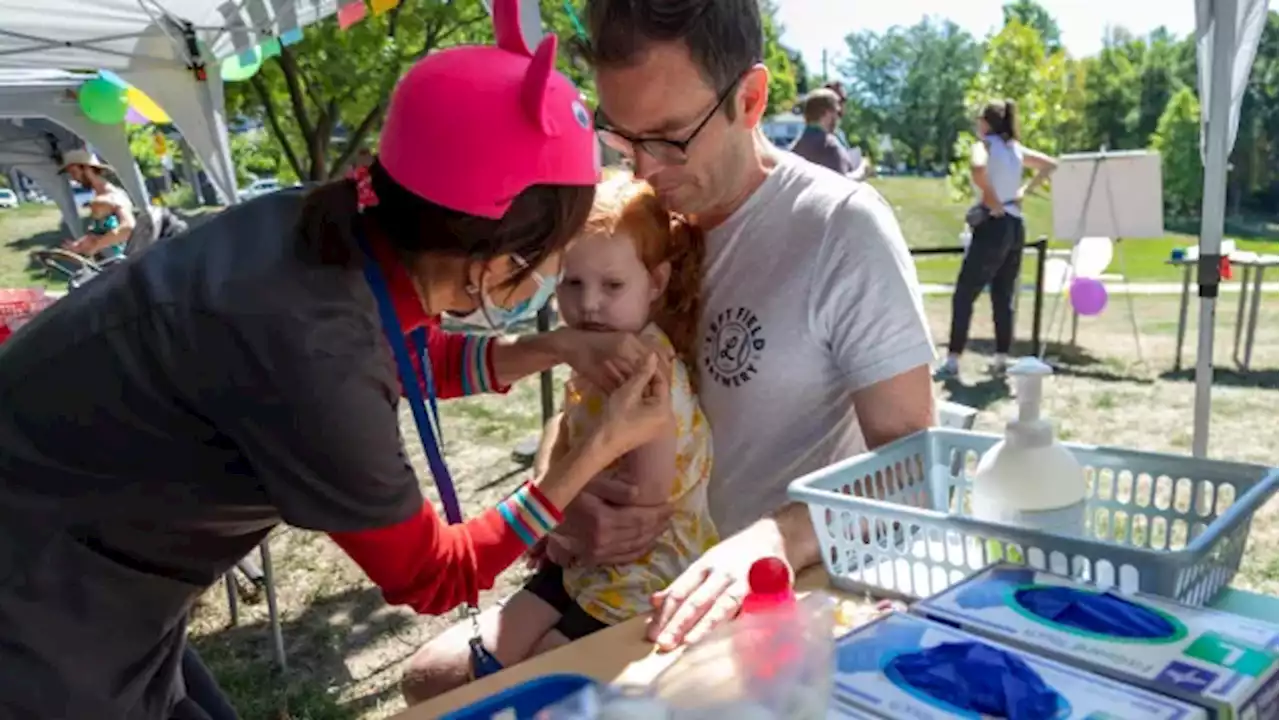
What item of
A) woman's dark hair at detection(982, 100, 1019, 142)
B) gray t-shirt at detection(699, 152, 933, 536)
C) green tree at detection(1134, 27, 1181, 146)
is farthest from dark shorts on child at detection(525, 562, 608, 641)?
green tree at detection(1134, 27, 1181, 146)

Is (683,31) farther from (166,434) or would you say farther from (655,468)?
(166,434)

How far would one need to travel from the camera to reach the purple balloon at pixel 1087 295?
7324 mm

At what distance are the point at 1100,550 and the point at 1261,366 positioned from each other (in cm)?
679

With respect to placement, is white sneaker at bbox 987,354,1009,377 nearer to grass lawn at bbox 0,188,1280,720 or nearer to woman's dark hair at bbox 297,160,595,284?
grass lawn at bbox 0,188,1280,720

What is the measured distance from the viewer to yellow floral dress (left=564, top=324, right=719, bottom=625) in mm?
1429

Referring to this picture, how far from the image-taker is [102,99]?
7.32 meters

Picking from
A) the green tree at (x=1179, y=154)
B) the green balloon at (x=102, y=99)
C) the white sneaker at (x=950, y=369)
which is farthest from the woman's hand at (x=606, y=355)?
the green tree at (x=1179, y=154)

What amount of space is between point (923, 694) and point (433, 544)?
0.47m

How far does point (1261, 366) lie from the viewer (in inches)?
260

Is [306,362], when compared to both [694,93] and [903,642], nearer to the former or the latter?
[903,642]

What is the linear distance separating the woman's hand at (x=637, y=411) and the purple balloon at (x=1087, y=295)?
22.4ft

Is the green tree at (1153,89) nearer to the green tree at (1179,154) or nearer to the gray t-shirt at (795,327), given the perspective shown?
the green tree at (1179,154)

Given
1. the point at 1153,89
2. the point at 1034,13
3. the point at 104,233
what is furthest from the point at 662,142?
the point at 1034,13

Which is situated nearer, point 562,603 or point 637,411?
point 637,411
